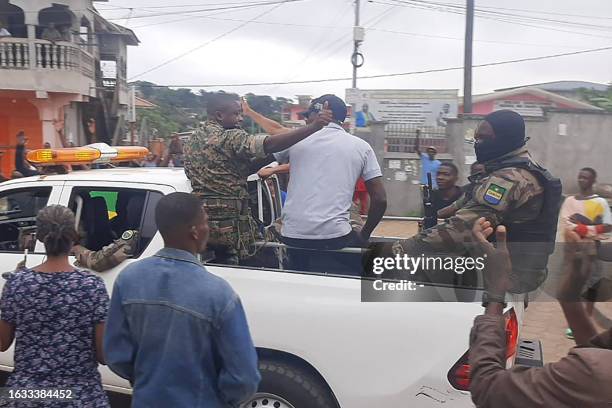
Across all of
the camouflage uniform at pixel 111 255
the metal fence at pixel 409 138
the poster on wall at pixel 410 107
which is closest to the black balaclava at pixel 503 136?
the camouflage uniform at pixel 111 255

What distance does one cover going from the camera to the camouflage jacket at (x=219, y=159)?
10.8 ft

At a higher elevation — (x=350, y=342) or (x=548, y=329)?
(x=350, y=342)

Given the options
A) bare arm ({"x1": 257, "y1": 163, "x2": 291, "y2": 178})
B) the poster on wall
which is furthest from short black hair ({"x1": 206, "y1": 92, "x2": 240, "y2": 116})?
the poster on wall

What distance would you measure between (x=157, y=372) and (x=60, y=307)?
0.57 meters

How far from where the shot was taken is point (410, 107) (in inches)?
563

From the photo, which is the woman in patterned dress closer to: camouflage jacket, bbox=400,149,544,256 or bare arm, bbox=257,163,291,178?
camouflage jacket, bbox=400,149,544,256

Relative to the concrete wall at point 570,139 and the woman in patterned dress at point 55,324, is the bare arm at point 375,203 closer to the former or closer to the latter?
the woman in patterned dress at point 55,324

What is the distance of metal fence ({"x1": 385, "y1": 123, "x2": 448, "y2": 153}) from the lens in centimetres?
1376

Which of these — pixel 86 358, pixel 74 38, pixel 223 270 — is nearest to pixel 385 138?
pixel 74 38

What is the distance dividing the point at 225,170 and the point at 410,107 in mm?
11508

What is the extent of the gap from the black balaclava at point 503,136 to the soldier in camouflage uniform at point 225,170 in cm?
108

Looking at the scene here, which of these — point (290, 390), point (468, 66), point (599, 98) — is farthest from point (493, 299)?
point (599, 98)

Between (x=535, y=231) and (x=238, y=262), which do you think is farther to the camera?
(x=238, y=262)

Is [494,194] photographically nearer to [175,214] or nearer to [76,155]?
[175,214]
